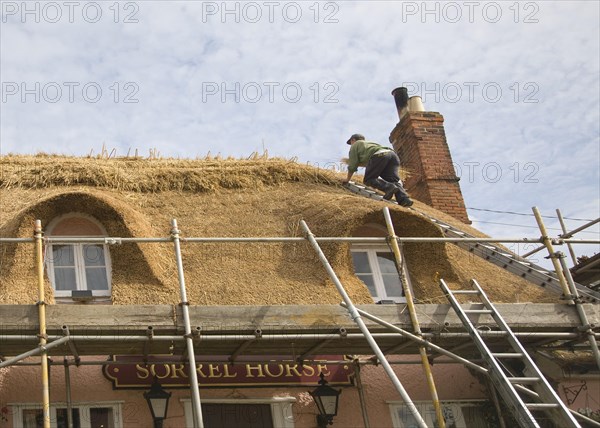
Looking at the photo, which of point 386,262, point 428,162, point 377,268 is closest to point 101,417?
point 377,268

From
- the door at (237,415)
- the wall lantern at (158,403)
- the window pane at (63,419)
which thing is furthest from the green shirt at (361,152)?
the window pane at (63,419)

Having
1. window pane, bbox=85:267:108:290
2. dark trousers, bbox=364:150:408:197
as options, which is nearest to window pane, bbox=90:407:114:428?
window pane, bbox=85:267:108:290

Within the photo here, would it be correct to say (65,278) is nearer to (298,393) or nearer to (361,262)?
(298,393)

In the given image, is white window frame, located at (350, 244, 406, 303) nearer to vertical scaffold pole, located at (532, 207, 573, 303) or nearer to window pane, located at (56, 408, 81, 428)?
vertical scaffold pole, located at (532, 207, 573, 303)

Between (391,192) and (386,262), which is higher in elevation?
(391,192)

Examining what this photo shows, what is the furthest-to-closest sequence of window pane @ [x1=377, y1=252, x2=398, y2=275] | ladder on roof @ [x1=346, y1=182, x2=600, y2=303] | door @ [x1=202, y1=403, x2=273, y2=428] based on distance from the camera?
window pane @ [x1=377, y1=252, x2=398, y2=275] → ladder on roof @ [x1=346, y1=182, x2=600, y2=303] → door @ [x1=202, y1=403, x2=273, y2=428]

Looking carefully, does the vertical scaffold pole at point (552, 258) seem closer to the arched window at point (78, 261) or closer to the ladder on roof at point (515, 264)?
the ladder on roof at point (515, 264)

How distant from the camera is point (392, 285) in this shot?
1177 cm

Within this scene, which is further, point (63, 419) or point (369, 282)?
point (369, 282)

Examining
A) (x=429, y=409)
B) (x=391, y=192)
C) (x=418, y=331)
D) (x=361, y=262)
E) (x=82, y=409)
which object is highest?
(x=391, y=192)

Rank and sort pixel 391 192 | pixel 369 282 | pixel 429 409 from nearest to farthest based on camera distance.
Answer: pixel 429 409, pixel 369 282, pixel 391 192

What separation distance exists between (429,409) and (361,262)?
216 cm

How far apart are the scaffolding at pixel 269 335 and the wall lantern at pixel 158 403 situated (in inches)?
19.4

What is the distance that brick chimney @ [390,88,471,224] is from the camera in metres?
15.6
